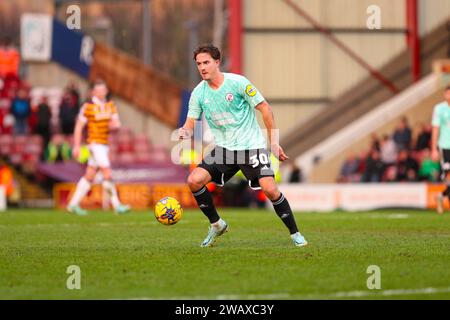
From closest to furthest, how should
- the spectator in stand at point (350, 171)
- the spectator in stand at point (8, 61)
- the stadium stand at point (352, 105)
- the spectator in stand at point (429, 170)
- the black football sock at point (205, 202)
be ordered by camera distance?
the black football sock at point (205, 202) → the spectator in stand at point (429, 170) → the spectator in stand at point (350, 171) → the stadium stand at point (352, 105) → the spectator in stand at point (8, 61)

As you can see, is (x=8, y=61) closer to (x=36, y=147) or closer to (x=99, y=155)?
(x=36, y=147)

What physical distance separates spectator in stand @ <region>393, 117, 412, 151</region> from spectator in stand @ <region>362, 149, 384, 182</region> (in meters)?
0.83

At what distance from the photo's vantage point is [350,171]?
99.5 feet

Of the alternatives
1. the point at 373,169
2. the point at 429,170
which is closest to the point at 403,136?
the point at 373,169

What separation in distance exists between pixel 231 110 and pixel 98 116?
30.0 ft

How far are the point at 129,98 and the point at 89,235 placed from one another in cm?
2161

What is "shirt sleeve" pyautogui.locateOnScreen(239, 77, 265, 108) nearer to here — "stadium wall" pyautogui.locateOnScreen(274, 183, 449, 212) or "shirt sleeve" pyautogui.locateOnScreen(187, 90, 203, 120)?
"shirt sleeve" pyautogui.locateOnScreen(187, 90, 203, 120)

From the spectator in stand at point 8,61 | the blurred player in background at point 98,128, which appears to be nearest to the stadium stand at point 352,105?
the spectator in stand at point 8,61

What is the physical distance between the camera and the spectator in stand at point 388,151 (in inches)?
1156

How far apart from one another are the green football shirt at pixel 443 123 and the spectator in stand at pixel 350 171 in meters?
8.98

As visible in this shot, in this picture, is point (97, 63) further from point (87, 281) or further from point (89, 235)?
point (87, 281)

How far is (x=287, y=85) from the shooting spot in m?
34.8

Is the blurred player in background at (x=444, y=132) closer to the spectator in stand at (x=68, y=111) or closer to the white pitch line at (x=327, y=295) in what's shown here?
the white pitch line at (x=327, y=295)

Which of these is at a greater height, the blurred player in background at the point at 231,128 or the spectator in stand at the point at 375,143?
the spectator in stand at the point at 375,143
